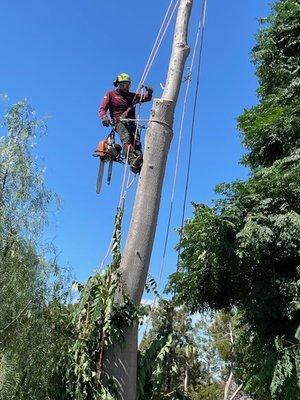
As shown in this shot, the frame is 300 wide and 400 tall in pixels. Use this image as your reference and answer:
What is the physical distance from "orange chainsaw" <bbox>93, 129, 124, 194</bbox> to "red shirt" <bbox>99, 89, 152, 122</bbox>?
1.25 feet

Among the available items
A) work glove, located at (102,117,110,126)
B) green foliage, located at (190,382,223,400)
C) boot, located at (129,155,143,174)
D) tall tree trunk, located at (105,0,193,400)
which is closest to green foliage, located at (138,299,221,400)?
tall tree trunk, located at (105,0,193,400)

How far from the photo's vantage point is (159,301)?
479 cm

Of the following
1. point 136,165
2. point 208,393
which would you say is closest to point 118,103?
point 136,165

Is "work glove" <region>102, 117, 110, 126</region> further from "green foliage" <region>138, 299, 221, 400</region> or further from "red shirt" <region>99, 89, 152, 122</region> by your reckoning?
"green foliage" <region>138, 299, 221, 400</region>

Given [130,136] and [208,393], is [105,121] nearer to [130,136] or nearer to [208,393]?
[130,136]

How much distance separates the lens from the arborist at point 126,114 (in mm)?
5410

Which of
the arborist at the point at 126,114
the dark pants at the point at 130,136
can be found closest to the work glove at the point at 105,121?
the arborist at the point at 126,114

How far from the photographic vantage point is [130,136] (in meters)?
5.55

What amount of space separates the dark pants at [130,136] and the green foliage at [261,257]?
2238 mm

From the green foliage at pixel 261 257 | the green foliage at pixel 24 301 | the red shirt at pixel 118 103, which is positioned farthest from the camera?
the green foliage at pixel 261 257

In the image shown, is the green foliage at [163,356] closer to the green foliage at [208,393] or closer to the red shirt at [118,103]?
the red shirt at [118,103]

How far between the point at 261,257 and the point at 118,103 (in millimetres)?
3299

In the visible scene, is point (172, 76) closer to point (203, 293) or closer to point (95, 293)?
point (95, 293)

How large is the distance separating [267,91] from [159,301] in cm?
654
